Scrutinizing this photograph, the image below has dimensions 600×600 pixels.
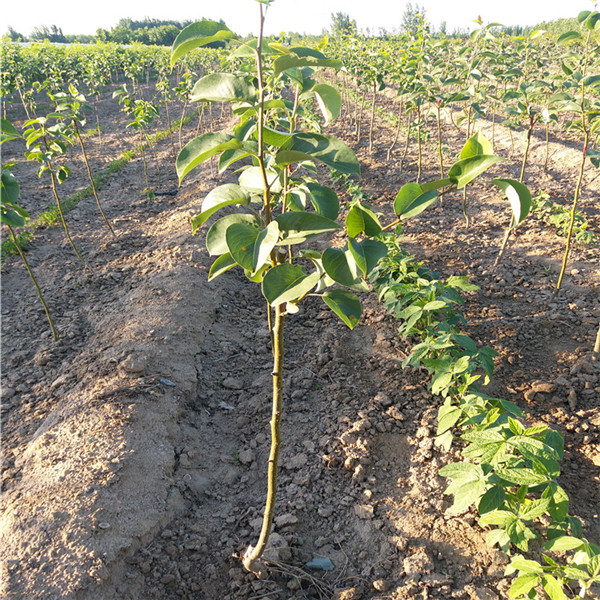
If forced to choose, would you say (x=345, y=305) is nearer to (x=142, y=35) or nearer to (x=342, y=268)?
(x=342, y=268)

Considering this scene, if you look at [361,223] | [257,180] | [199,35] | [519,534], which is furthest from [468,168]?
[519,534]

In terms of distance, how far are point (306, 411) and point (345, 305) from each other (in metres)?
1.87

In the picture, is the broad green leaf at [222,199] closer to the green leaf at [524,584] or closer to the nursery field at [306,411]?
the nursery field at [306,411]

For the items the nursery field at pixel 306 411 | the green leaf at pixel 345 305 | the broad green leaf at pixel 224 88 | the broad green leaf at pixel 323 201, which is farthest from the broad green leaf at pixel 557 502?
the broad green leaf at pixel 224 88

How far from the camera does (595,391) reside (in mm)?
2949

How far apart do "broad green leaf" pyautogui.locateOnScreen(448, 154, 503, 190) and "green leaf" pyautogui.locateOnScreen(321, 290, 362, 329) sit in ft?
1.36

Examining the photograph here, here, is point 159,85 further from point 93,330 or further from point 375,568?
point 375,568

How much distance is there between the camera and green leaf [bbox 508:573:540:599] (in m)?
1.64

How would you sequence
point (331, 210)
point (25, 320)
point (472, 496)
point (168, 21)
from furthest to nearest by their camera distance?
point (168, 21), point (25, 320), point (472, 496), point (331, 210)

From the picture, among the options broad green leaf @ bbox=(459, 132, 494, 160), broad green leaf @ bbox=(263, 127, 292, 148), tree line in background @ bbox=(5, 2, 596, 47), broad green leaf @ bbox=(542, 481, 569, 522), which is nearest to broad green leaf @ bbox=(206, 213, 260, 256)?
broad green leaf @ bbox=(263, 127, 292, 148)

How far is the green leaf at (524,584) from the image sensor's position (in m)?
1.64

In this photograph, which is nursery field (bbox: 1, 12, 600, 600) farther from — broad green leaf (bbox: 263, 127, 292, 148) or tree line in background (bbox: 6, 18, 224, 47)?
tree line in background (bbox: 6, 18, 224, 47)

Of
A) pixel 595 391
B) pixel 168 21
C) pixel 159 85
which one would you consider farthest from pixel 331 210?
pixel 168 21

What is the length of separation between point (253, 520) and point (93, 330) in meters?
2.48
